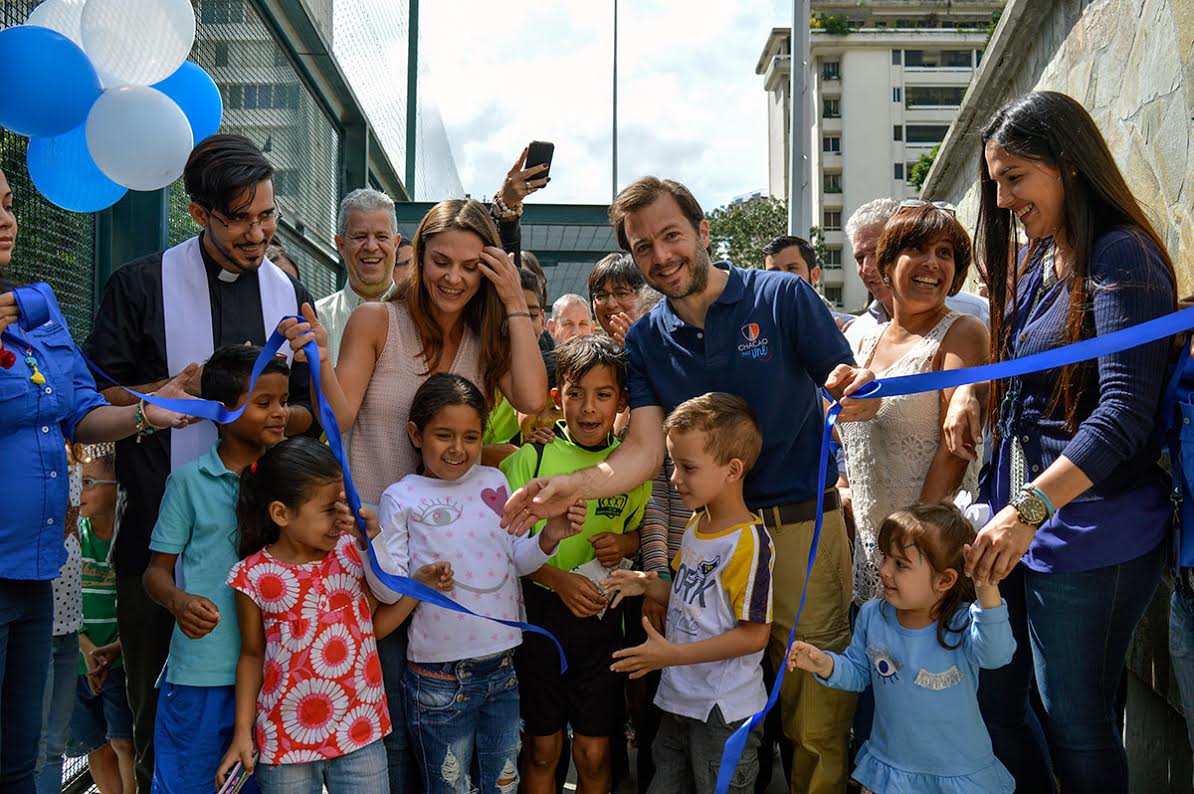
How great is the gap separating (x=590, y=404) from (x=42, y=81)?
6.57 ft

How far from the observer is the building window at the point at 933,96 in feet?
193

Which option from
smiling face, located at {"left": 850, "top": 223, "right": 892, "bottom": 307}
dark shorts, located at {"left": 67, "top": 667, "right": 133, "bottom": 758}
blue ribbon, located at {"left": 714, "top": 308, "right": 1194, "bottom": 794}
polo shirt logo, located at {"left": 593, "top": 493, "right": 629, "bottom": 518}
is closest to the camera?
blue ribbon, located at {"left": 714, "top": 308, "right": 1194, "bottom": 794}

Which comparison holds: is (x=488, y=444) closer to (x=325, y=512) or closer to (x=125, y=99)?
(x=325, y=512)

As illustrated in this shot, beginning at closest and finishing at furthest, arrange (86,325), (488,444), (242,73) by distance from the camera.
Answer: (488,444), (86,325), (242,73)

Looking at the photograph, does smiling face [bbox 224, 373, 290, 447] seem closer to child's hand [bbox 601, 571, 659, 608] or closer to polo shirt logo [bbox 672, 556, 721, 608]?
child's hand [bbox 601, 571, 659, 608]

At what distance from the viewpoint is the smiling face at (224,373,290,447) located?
9.83 feet

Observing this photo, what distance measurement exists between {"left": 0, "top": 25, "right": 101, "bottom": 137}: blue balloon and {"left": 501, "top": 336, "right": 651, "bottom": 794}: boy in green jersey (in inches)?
72.5

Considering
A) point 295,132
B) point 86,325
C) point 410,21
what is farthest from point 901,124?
point 86,325

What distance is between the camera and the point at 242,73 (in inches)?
259

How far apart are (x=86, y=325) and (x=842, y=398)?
138 inches

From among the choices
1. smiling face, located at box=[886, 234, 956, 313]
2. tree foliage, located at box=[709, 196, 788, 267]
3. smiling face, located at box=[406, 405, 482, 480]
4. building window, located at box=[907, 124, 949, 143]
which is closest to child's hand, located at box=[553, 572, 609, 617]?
smiling face, located at box=[406, 405, 482, 480]

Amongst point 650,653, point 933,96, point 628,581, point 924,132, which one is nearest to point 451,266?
point 628,581

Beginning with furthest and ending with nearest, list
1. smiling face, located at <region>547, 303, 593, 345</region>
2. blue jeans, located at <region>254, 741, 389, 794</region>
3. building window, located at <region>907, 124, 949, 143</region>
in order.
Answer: building window, located at <region>907, 124, 949, 143</region>
smiling face, located at <region>547, 303, 593, 345</region>
blue jeans, located at <region>254, 741, 389, 794</region>

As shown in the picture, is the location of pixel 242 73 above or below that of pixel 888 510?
above
